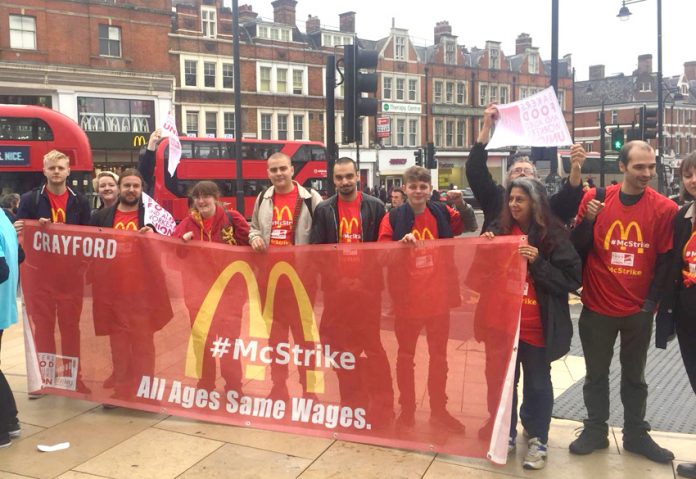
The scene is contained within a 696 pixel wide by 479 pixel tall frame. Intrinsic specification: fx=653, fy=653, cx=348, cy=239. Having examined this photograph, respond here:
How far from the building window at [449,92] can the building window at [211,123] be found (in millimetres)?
21567

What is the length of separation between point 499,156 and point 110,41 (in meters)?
33.5

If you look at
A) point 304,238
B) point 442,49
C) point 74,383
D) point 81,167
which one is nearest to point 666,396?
point 304,238

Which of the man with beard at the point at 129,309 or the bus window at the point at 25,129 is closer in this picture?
the man with beard at the point at 129,309

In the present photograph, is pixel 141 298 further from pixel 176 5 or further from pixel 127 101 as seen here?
pixel 176 5

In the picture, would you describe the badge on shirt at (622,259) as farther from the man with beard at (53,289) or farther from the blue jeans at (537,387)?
the man with beard at (53,289)

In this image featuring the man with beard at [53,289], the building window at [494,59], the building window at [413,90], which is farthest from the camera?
the building window at [494,59]

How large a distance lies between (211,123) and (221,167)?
13331 mm

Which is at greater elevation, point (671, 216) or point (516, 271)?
point (671, 216)

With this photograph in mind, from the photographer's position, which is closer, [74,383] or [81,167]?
[74,383]

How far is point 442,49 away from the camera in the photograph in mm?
54375

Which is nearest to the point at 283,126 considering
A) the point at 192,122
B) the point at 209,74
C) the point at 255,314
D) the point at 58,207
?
the point at 209,74

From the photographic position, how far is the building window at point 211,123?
40750 millimetres

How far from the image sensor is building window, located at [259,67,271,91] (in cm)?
4382

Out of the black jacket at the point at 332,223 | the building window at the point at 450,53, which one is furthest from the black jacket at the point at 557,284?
the building window at the point at 450,53
